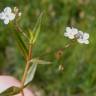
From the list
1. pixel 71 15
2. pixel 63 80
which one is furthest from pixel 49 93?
pixel 71 15

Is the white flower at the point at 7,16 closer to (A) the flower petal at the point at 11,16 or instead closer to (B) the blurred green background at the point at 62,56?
(A) the flower petal at the point at 11,16

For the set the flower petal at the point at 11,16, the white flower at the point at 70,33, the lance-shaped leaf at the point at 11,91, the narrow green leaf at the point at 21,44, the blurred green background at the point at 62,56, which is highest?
the flower petal at the point at 11,16

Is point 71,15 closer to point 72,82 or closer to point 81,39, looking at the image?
point 72,82

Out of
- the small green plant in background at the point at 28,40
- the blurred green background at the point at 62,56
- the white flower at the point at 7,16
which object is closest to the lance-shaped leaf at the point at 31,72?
the small green plant in background at the point at 28,40

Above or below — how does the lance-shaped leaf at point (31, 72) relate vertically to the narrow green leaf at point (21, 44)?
below

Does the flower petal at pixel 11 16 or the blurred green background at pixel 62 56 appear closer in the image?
the flower petal at pixel 11 16

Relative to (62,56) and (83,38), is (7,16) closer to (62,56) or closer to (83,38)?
(83,38)

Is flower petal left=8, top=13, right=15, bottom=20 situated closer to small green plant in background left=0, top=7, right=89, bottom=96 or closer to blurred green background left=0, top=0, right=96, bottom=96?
small green plant in background left=0, top=7, right=89, bottom=96

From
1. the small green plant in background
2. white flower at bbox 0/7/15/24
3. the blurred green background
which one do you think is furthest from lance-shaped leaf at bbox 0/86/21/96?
the blurred green background
